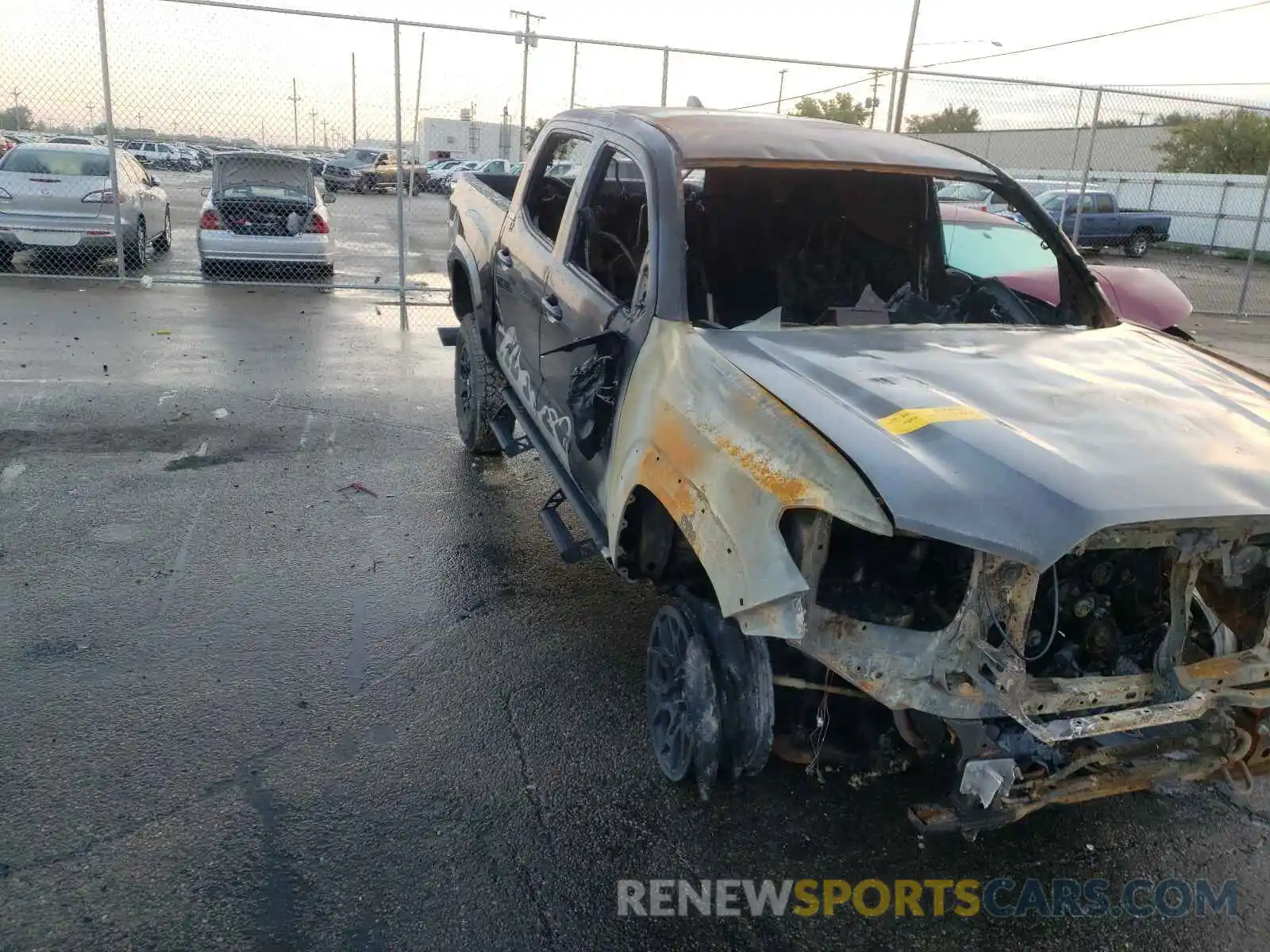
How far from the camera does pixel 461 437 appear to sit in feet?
21.1

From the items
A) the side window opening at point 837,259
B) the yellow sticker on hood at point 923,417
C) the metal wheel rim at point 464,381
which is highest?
the side window opening at point 837,259

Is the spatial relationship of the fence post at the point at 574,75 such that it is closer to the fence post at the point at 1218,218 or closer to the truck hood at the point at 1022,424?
the truck hood at the point at 1022,424

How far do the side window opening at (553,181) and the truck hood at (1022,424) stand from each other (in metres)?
1.65

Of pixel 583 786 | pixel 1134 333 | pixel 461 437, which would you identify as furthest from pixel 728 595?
pixel 461 437

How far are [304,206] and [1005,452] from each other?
37.1 ft

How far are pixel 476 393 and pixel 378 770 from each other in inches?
118

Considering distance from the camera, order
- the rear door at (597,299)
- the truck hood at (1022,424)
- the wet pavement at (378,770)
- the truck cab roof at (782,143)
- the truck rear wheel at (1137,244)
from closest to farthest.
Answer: the truck hood at (1022,424) → the wet pavement at (378,770) → the rear door at (597,299) → the truck cab roof at (782,143) → the truck rear wheel at (1137,244)

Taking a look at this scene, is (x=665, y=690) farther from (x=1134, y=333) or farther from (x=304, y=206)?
(x=304, y=206)

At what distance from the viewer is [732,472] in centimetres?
254

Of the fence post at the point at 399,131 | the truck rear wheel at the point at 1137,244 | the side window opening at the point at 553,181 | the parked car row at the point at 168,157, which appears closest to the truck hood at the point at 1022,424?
the side window opening at the point at 553,181

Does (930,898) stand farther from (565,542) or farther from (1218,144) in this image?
(1218,144)

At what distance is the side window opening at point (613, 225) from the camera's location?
3.85m

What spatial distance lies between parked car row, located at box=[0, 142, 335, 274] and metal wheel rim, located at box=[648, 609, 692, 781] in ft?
32.8

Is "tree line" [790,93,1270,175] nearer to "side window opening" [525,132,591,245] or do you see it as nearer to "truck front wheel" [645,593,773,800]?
"side window opening" [525,132,591,245]
